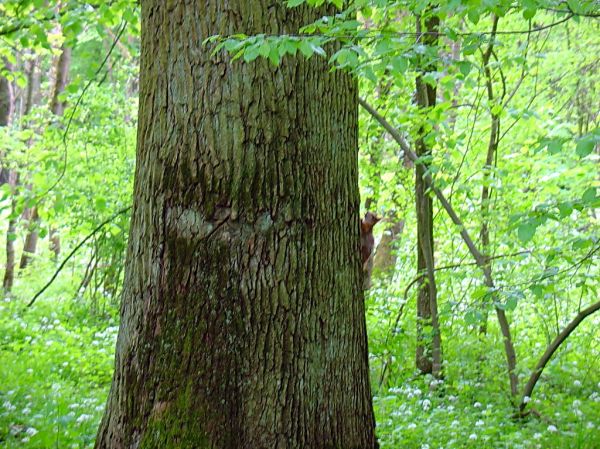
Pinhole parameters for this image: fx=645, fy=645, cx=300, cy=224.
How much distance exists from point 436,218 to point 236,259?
15.8 feet

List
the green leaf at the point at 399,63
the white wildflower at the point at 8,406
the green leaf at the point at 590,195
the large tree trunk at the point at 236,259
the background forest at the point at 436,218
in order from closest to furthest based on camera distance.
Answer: the green leaf at the point at 399,63, the large tree trunk at the point at 236,259, the green leaf at the point at 590,195, the background forest at the point at 436,218, the white wildflower at the point at 8,406

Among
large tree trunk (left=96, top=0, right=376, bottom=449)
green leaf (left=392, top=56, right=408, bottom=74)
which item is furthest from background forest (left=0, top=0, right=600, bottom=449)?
large tree trunk (left=96, top=0, right=376, bottom=449)

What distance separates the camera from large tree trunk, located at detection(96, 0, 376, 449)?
8.55 feet

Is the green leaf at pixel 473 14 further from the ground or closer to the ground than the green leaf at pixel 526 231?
further from the ground

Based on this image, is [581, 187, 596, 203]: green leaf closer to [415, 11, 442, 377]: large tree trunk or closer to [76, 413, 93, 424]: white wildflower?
[415, 11, 442, 377]: large tree trunk

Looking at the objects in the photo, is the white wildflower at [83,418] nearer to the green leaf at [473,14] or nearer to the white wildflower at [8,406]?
the white wildflower at [8,406]

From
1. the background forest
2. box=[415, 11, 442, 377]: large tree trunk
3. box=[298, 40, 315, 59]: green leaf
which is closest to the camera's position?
box=[298, 40, 315, 59]: green leaf

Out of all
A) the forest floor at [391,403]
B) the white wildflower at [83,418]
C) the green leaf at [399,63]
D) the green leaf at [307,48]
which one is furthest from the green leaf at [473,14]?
the white wildflower at [83,418]

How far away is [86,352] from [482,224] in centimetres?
430

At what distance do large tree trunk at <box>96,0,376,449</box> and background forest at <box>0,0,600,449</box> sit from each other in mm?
236

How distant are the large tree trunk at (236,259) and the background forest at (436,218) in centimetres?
24

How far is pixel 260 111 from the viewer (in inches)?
105

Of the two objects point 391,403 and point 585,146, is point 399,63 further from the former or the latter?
point 391,403

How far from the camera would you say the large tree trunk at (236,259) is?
261 cm
